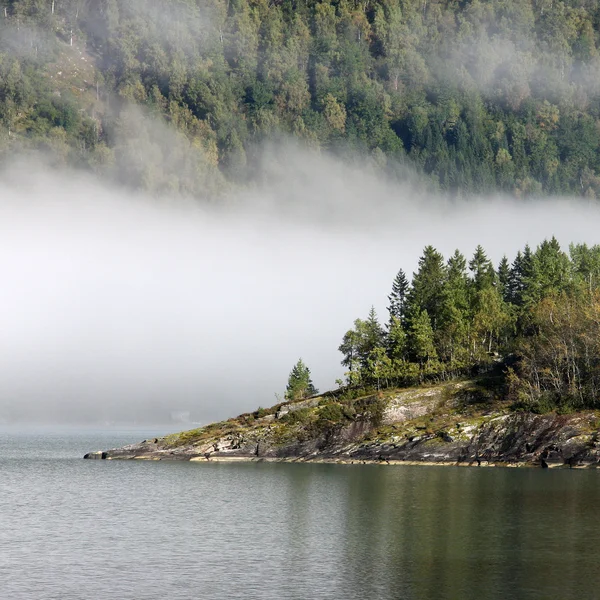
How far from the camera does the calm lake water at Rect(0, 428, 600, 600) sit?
77.4m

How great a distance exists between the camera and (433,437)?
180 m

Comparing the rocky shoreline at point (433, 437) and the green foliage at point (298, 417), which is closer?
the rocky shoreline at point (433, 437)

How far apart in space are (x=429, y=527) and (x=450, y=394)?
91969 mm

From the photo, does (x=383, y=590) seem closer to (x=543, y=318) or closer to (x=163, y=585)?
(x=163, y=585)

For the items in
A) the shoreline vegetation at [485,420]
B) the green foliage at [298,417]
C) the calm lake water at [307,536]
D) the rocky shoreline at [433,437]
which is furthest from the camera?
the green foliage at [298,417]

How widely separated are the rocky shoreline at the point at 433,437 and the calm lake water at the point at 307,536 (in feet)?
31.6

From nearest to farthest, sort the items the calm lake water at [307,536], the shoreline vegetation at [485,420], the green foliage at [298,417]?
the calm lake water at [307,536], the shoreline vegetation at [485,420], the green foliage at [298,417]

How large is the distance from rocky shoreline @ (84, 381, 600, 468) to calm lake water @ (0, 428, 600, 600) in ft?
31.6

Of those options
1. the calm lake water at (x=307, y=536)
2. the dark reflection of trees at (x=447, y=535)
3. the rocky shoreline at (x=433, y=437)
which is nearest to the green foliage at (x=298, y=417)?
the rocky shoreline at (x=433, y=437)

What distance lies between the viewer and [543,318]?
633ft

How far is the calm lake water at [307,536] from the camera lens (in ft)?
254

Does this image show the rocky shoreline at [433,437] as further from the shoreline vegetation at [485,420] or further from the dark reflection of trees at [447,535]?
the dark reflection of trees at [447,535]

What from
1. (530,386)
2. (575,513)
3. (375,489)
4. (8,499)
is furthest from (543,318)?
(8,499)

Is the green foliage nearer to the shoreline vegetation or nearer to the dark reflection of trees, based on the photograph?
the shoreline vegetation
